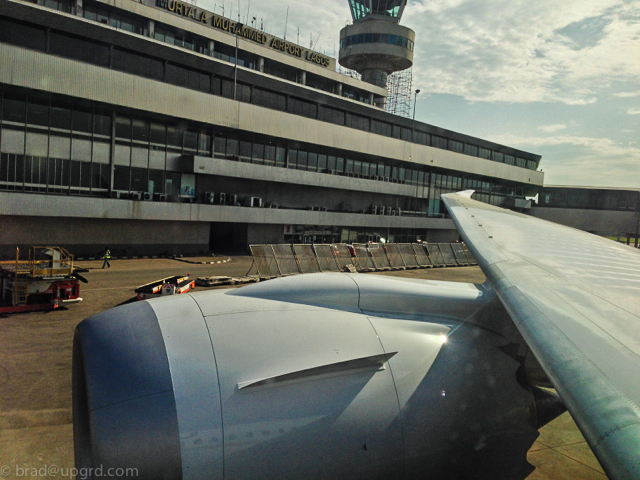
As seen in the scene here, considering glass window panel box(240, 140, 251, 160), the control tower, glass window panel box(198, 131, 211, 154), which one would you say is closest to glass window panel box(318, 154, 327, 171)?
glass window panel box(240, 140, 251, 160)

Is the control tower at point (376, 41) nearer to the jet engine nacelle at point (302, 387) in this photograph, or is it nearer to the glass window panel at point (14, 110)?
the glass window panel at point (14, 110)

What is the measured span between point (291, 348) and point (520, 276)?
13.1 feet

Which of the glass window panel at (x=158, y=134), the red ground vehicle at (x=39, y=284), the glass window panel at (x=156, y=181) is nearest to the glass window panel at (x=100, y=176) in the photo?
the glass window panel at (x=156, y=181)

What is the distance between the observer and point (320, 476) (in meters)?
5.50

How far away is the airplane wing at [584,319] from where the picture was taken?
3.35 metres

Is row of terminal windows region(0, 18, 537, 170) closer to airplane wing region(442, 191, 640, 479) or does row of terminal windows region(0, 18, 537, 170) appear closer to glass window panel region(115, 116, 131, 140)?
glass window panel region(115, 116, 131, 140)

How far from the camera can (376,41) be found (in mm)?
88375

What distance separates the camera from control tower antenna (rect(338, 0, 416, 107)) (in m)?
88.2

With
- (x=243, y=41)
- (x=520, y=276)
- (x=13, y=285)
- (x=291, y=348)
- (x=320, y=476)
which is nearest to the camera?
(x=320, y=476)

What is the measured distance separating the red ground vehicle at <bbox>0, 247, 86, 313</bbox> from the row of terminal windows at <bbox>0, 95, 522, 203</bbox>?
21938 millimetres

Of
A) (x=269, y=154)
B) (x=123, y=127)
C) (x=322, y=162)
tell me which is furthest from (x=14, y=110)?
(x=322, y=162)

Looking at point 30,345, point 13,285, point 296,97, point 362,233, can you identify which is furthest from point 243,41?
Answer: point 30,345

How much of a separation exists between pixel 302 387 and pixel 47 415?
8888 mm

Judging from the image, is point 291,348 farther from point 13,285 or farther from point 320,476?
point 13,285
